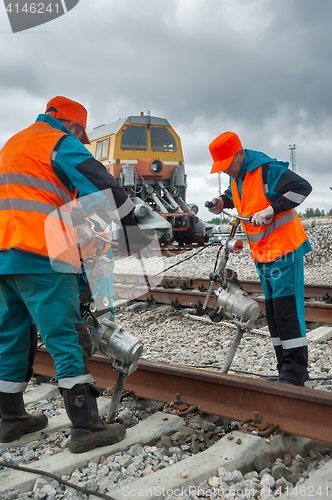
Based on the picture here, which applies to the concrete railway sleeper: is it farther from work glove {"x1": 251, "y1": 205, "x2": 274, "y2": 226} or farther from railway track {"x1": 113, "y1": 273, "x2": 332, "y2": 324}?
railway track {"x1": 113, "y1": 273, "x2": 332, "y2": 324}

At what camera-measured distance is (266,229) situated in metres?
3.12

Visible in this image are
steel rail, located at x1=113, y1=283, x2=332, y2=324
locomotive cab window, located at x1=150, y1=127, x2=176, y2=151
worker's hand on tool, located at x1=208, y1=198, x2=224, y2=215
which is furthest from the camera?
locomotive cab window, located at x1=150, y1=127, x2=176, y2=151

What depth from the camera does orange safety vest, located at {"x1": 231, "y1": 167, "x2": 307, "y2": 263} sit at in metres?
3.04

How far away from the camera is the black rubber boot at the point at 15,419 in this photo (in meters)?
2.55

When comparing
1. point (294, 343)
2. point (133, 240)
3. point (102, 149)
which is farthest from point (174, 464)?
point (102, 149)

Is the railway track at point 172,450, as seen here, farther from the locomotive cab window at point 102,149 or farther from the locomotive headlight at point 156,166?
the locomotive cab window at point 102,149

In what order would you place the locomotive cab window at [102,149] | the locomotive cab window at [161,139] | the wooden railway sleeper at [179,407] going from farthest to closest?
the locomotive cab window at [161,139] → the locomotive cab window at [102,149] → the wooden railway sleeper at [179,407]

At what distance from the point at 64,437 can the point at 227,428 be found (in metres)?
0.98

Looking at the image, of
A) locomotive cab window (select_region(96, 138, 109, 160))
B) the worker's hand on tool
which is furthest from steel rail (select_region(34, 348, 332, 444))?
locomotive cab window (select_region(96, 138, 109, 160))

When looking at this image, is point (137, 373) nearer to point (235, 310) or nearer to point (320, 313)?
point (235, 310)

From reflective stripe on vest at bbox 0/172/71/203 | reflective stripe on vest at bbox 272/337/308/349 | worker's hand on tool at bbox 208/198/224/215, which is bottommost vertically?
reflective stripe on vest at bbox 272/337/308/349

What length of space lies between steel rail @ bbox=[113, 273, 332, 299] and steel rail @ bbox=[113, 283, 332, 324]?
0.50 metres

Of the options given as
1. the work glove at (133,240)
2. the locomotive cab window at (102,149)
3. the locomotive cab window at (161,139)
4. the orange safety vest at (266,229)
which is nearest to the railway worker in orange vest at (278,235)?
the orange safety vest at (266,229)

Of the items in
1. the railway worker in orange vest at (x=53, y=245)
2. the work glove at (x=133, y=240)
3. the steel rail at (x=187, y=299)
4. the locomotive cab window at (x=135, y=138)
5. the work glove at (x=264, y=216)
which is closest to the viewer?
the railway worker in orange vest at (x=53, y=245)
